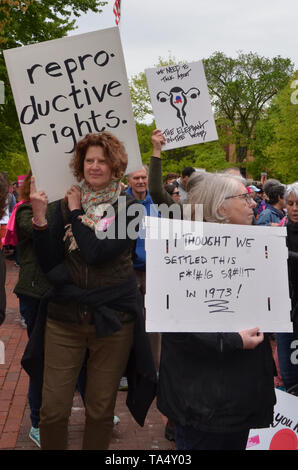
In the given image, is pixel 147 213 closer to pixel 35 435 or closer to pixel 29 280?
pixel 29 280

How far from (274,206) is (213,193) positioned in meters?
3.94

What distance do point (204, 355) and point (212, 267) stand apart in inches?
15.1

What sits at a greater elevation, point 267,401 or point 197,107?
point 197,107

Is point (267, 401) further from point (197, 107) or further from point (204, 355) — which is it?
point (197, 107)

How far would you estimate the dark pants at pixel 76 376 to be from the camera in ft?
9.05

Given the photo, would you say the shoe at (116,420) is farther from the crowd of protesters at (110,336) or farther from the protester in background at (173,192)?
the protester in background at (173,192)

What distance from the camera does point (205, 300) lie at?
227 cm

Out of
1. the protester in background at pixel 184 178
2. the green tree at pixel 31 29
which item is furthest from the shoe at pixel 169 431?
the green tree at pixel 31 29

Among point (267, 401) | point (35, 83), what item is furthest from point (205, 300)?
point (35, 83)

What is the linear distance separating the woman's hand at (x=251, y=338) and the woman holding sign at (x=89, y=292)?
0.76 m

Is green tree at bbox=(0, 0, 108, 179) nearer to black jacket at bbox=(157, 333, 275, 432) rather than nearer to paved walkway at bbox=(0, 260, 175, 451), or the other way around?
paved walkway at bbox=(0, 260, 175, 451)

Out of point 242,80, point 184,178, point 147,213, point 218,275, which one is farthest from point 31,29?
point 242,80
